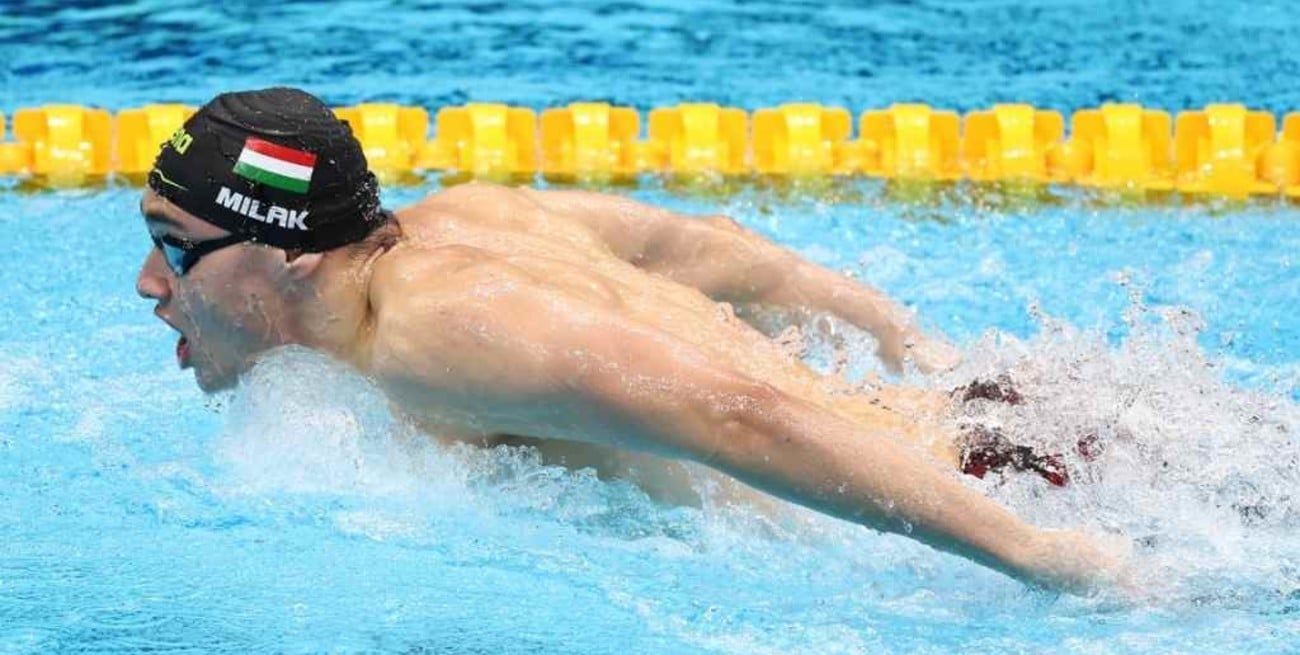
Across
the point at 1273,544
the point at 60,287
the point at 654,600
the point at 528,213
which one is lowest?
the point at 60,287

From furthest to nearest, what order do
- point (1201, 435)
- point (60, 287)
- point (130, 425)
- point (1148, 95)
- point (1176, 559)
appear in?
point (1148, 95) → point (60, 287) → point (130, 425) → point (1201, 435) → point (1176, 559)

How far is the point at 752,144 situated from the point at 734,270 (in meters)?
2.21

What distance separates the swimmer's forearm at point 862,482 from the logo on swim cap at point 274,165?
0.75m

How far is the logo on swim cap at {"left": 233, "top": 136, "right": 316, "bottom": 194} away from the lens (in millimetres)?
2863

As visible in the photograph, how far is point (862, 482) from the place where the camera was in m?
2.65

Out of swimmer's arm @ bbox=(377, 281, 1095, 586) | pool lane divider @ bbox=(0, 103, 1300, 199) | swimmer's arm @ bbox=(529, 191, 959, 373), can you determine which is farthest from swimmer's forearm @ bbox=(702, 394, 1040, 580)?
pool lane divider @ bbox=(0, 103, 1300, 199)

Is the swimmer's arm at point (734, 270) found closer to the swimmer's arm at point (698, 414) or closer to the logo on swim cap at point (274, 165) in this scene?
the logo on swim cap at point (274, 165)

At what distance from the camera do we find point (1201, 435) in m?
3.07

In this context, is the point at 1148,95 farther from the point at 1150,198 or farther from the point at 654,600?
the point at 654,600

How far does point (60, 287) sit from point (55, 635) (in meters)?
1.97

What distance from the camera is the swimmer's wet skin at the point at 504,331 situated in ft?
8.68

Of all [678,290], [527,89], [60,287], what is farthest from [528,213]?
[527,89]

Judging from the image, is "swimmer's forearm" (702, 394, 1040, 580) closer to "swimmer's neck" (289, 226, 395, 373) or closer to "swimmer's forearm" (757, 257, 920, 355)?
"swimmer's neck" (289, 226, 395, 373)

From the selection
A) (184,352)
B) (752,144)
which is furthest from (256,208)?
(752,144)
